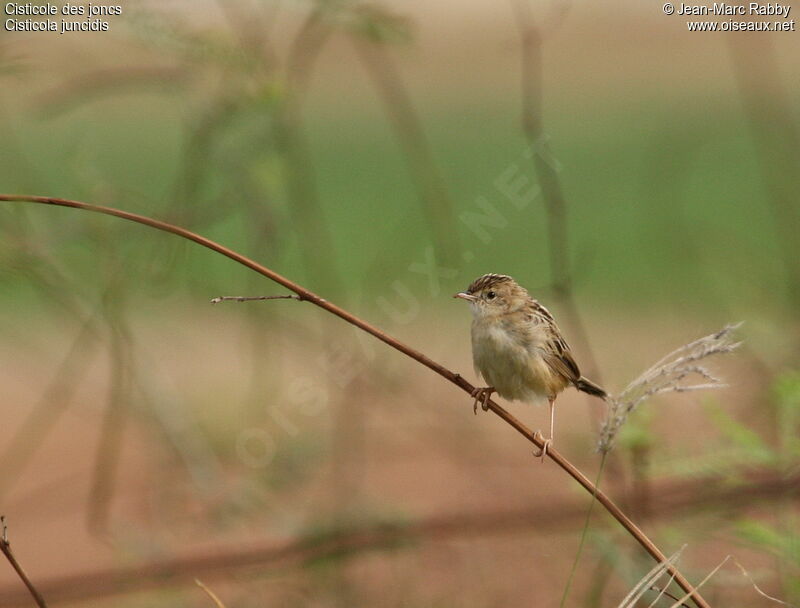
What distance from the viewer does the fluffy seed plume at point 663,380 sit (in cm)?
206

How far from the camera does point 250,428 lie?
7.04 metres

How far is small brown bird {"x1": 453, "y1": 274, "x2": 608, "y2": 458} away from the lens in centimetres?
388

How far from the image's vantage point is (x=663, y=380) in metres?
2.16

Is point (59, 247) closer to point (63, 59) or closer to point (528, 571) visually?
point (63, 59)

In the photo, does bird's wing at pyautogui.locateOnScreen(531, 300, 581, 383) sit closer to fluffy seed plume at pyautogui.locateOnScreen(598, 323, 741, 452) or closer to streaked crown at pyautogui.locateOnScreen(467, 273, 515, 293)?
streaked crown at pyautogui.locateOnScreen(467, 273, 515, 293)

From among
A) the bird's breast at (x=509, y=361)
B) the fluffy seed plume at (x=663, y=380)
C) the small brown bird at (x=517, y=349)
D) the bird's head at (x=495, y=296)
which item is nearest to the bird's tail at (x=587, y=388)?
the small brown bird at (x=517, y=349)

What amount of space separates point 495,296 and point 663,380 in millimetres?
1894

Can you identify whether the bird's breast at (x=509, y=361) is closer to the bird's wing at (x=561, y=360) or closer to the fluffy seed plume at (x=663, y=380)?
the bird's wing at (x=561, y=360)

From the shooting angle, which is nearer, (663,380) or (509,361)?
(663,380)

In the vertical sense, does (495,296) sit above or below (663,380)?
above

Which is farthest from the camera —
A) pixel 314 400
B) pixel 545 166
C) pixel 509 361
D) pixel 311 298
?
pixel 314 400

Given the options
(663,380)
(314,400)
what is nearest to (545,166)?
(663,380)

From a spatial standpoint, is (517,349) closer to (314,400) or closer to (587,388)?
(587,388)

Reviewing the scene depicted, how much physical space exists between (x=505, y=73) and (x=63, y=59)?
18723 mm
